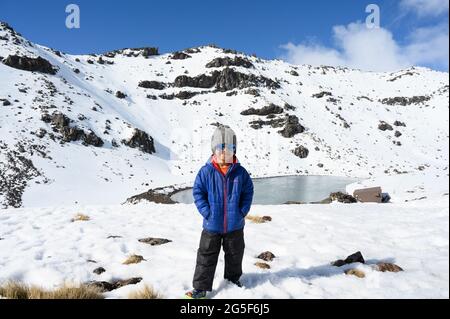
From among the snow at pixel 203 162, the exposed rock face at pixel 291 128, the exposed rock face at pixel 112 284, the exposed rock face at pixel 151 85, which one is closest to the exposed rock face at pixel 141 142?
the snow at pixel 203 162

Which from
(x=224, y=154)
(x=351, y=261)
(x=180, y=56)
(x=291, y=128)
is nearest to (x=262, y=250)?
(x=351, y=261)

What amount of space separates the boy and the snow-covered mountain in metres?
26.7

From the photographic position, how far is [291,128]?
60125 mm

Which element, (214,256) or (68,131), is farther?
(68,131)

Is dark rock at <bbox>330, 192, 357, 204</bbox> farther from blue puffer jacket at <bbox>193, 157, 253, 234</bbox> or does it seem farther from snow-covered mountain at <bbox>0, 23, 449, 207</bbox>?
snow-covered mountain at <bbox>0, 23, 449, 207</bbox>

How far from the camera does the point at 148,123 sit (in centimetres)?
5966

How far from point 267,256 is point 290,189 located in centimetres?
3025

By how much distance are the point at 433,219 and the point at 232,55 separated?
266 ft

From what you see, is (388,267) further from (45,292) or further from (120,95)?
(120,95)

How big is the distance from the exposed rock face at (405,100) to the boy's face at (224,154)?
290ft

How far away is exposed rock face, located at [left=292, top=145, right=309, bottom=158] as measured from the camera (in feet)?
181

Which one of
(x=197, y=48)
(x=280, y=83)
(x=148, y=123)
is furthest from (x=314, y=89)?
(x=148, y=123)

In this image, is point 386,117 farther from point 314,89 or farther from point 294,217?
point 294,217

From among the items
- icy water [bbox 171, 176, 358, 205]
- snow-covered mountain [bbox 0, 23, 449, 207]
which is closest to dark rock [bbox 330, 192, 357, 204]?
icy water [bbox 171, 176, 358, 205]
